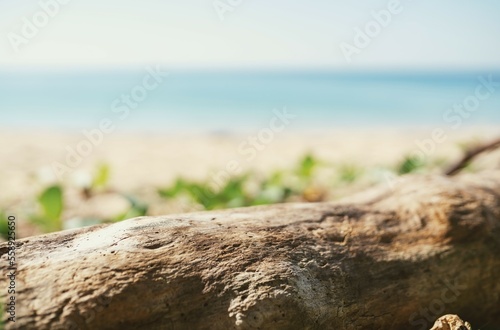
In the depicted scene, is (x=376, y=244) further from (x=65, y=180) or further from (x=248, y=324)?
(x=65, y=180)

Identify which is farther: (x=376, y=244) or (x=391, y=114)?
(x=391, y=114)

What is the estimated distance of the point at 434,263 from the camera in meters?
1.90

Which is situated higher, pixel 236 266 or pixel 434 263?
pixel 236 266

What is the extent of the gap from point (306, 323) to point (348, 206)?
2.34ft

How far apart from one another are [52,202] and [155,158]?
4352mm

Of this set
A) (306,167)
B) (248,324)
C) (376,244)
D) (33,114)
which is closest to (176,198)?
(306,167)

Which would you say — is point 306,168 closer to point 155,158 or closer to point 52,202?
point 52,202

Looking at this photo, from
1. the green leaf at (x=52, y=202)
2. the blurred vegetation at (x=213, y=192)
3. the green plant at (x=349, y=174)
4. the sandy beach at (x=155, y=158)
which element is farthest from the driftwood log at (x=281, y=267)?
the green plant at (x=349, y=174)

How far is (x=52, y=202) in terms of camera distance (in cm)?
342

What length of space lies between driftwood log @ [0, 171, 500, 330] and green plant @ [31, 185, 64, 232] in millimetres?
1947

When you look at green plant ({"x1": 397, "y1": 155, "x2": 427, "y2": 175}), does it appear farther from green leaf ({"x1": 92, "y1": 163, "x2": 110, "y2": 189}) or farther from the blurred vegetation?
green leaf ({"x1": 92, "y1": 163, "x2": 110, "y2": 189})

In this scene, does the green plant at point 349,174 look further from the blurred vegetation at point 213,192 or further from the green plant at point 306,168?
the green plant at point 306,168

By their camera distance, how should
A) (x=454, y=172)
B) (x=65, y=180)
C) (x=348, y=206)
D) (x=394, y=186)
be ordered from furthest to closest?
(x=65, y=180)
(x=454, y=172)
(x=394, y=186)
(x=348, y=206)

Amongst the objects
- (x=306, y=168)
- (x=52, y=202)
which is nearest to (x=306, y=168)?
(x=306, y=168)
